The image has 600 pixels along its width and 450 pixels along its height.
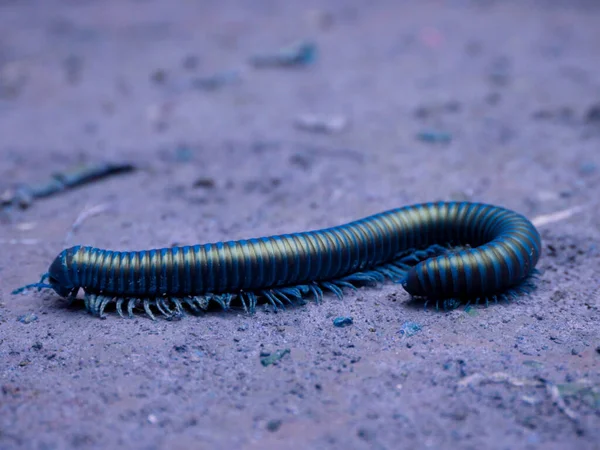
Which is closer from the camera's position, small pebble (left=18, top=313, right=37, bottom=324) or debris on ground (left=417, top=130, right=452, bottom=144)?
small pebble (left=18, top=313, right=37, bottom=324)

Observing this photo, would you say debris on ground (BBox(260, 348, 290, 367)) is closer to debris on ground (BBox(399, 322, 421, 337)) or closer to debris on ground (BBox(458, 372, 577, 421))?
debris on ground (BBox(399, 322, 421, 337))

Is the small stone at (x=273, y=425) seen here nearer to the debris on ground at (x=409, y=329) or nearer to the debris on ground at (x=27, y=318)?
the debris on ground at (x=409, y=329)

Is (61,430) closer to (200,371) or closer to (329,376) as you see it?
(200,371)

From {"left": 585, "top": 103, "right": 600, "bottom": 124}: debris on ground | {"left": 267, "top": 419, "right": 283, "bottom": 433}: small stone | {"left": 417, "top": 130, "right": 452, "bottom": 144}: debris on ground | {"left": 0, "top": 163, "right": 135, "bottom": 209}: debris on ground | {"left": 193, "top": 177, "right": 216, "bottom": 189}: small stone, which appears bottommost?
{"left": 0, "top": 163, "right": 135, "bottom": 209}: debris on ground

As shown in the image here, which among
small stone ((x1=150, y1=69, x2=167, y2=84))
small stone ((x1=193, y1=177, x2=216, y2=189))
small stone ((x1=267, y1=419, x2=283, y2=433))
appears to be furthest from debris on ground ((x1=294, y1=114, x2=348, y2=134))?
small stone ((x1=267, y1=419, x2=283, y2=433))

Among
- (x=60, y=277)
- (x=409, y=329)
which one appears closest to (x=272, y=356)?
(x=409, y=329)

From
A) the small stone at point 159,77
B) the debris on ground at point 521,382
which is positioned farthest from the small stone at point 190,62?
the debris on ground at point 521,382
